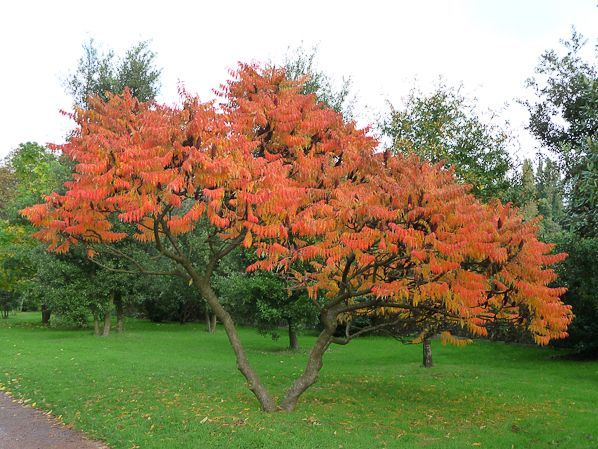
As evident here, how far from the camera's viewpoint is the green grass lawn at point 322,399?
30.6ft

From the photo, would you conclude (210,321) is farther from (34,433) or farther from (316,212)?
(316,212)

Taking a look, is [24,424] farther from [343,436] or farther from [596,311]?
[596,311]

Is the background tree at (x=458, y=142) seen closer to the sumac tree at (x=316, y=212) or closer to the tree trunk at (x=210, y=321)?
the sumac tree at (x=316, y=212)

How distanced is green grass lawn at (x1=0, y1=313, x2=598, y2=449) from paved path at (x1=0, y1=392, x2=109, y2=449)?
0.99 feet

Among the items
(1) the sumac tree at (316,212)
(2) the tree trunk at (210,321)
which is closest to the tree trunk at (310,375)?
(1) the sumac tree at (316,212)

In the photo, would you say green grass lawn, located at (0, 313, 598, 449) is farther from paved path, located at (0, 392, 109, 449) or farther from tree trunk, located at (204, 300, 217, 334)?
tree trunk, located at (204, 300, 217, 334)

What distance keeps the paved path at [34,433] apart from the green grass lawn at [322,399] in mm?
303

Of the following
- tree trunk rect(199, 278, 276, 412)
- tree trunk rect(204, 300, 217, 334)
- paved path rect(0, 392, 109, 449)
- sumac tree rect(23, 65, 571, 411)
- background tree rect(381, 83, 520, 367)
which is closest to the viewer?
sumac tree rect(23, 65, 571, 411)

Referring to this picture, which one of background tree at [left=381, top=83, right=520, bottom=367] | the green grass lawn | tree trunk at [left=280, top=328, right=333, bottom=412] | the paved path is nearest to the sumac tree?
tree trunk at [left=280, top=328, right=333, bottom=412]

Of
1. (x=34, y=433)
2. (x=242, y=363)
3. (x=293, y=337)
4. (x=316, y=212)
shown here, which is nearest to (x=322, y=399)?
(x=242, y=363)

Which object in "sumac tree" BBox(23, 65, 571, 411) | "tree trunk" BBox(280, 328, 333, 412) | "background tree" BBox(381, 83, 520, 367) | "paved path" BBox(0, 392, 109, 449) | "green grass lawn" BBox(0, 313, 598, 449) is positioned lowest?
"paved path" BBox(0, 392, 109, 449)

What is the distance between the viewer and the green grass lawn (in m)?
9.33

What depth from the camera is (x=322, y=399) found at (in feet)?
41.2

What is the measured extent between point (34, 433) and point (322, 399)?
20.1ft
